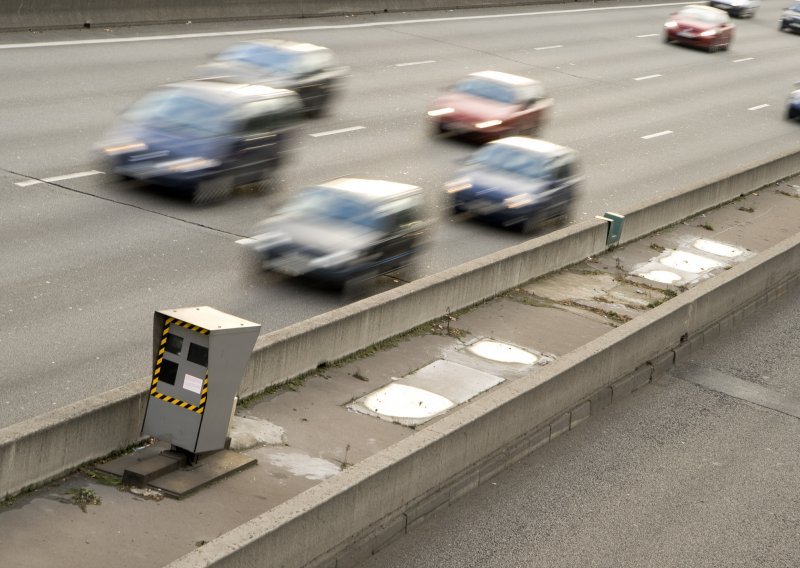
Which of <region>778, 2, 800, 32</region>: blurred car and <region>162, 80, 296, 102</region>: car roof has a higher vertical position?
<region>162, 80, 296, 102</region>: car roof

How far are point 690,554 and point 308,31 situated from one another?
28.2 metres

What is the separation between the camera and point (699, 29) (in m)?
48.4

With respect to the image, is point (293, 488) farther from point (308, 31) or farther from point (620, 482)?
point (308, 31)

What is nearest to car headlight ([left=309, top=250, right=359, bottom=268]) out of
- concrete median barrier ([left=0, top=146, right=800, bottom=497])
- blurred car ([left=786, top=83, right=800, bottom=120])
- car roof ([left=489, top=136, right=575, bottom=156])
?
concrete median barrier ([left=0, top=146, right=800, bottom=497])

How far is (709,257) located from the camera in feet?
70.7

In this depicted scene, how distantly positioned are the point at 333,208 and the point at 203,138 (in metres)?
3.45

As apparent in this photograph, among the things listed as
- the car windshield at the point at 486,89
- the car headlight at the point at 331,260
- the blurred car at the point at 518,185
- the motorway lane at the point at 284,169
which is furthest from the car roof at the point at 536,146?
the car headlight at the point at 331,260

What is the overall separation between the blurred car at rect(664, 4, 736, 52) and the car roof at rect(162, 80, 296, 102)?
96.0ft

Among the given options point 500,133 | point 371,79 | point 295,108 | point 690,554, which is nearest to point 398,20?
point 371,79

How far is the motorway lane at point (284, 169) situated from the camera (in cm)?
1494

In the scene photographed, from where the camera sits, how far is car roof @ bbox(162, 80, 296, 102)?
71.0ft

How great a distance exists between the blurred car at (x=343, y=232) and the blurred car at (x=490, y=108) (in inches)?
366

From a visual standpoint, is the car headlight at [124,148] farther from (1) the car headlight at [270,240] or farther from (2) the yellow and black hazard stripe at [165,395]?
(2) the yellow and black hazard stripe at [165,395]

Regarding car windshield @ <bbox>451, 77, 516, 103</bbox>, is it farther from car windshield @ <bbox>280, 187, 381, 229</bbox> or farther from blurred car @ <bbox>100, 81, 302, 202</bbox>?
car windshield @ <bbox>280, 187, 381, 229</bbox>
